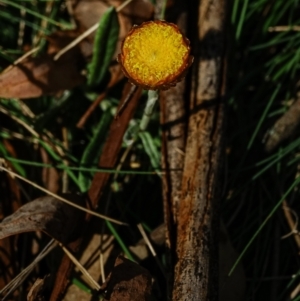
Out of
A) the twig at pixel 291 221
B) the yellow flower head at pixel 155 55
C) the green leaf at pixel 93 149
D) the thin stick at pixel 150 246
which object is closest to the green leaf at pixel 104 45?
the green leaf at pixel 93 149

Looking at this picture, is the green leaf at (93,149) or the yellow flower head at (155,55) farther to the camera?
the green leaf at (93,149)

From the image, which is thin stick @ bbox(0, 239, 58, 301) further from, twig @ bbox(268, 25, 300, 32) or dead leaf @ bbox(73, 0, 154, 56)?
twig @ bbox(268, 25, 300, 32)

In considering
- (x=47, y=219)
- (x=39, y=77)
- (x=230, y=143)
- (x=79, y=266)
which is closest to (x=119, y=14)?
(x=39, y=77)

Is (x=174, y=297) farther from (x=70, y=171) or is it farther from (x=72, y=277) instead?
(x=70, y=171)

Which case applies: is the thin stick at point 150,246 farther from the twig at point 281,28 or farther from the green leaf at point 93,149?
the twig at point 281,28

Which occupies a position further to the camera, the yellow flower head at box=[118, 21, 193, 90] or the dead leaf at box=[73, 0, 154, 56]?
the dead leaf at box=[73, 0, 154, 56]

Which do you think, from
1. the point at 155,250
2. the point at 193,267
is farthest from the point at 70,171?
the point at 193,267

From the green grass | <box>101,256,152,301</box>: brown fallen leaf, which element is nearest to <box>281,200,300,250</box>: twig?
the green grass
